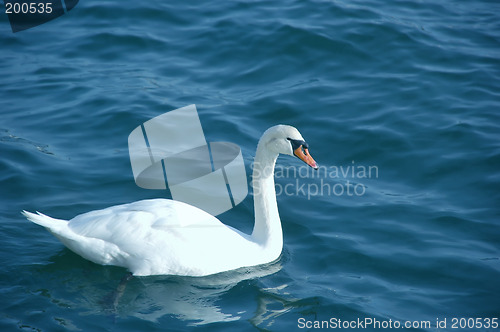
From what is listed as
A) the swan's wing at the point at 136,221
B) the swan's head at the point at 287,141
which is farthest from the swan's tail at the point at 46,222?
the swan's head at the point at 287,141

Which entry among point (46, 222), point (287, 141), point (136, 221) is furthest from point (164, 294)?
point (287, 141)

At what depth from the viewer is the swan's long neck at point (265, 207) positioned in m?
7.38

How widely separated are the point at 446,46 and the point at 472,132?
108 inches

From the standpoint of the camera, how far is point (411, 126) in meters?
10.2

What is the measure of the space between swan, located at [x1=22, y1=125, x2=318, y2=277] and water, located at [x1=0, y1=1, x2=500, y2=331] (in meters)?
0.17

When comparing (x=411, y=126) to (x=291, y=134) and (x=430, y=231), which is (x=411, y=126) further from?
(x=291, y=134)

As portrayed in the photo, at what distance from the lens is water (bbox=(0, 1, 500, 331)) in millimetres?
6711

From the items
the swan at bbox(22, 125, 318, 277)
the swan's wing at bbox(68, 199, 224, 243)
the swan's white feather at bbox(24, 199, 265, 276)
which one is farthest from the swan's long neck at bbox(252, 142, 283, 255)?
the swan's wing at bbox(68, 199, 224, 243)

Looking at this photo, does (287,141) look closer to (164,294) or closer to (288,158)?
(164,294)

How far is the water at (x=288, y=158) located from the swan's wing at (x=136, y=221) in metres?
0.47

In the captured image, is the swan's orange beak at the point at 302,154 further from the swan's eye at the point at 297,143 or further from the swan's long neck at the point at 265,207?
the swan's long neck at the point at 265,207

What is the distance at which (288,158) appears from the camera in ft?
32.2

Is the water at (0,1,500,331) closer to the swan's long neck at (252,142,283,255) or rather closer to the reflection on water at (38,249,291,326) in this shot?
the reflection on water at (38,249,291,326)

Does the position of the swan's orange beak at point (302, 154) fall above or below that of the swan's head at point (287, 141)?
below
